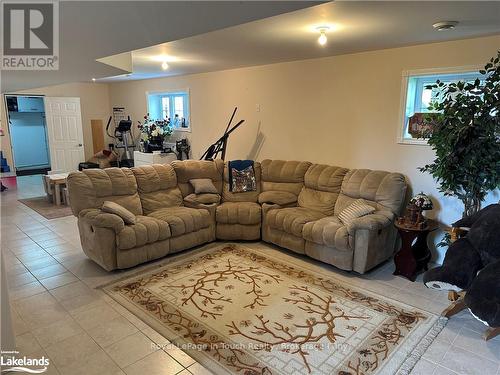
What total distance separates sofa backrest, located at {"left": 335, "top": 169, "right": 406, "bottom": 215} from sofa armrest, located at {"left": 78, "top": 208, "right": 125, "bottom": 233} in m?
2.46

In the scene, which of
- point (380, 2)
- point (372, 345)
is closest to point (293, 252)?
point (372, 345)

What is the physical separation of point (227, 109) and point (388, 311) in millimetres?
4155

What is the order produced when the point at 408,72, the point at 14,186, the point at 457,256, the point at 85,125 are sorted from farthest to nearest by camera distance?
1. the point at 85,125
2. the point at 14,186
3. the point at 408,72
4. the point at 457,256

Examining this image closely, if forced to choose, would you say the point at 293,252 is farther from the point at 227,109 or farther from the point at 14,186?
the point at 14,186

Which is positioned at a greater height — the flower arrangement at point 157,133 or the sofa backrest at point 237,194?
the flower arrangement at point 157,133

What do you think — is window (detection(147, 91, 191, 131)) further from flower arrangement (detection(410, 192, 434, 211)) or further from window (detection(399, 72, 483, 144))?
flower arrangement (detection(410, 192, 434, 211))

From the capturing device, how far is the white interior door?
25.3ft

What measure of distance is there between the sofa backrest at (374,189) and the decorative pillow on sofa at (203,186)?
5.43ft

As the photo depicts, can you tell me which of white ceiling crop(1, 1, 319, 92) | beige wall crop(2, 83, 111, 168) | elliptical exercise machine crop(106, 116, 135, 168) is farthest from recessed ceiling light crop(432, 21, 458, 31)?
beige wall crop(2, 83, 111, 168)

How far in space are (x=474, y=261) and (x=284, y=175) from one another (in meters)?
2.52

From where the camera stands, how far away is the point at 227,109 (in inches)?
230

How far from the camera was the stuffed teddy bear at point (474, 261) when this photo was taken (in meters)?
2.41

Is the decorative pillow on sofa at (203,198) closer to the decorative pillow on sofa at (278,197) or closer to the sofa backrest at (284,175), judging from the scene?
the decorative pillow on sofa at (278,197)

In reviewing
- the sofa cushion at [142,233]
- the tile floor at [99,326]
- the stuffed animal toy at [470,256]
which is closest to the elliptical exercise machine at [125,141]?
the tile floor at [99,326]
